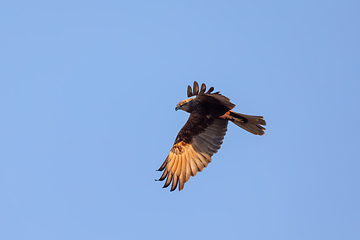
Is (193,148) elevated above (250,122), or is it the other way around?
(250,122)

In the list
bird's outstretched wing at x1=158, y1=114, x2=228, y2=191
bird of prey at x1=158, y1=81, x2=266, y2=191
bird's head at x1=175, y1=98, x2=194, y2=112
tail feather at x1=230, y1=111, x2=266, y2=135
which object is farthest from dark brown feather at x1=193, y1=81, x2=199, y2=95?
bird's outstretched wing at x1=158, y1=114, x2=228, y2=191

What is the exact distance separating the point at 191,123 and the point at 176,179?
164 cm

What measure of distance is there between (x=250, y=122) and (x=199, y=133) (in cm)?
160

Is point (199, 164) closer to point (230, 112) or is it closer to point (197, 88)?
point (230, 112)

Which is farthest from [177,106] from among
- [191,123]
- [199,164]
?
[199,164]

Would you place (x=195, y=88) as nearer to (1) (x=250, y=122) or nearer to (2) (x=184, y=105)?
(2) (x=184, y=105)

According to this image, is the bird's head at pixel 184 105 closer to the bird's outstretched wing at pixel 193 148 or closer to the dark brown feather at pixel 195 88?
the bird's outstretched wing at pixel 193 148

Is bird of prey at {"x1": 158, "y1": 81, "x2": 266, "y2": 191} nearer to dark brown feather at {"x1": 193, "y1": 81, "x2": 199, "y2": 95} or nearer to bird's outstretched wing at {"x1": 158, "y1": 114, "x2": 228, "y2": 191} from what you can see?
bird's outstretched wing at {"x1": 158, "y1": 114, "x2": 228, "y2": 191}

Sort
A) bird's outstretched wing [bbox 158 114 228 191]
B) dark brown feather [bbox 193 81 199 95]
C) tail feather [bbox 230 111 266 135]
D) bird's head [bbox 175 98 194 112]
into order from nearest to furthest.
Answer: dark brown feather [bbox 193 81 199 95], tail feather [bbox 230 111 266 135], bird's head [bbox 175 98 194 112], bird's outstretched wing [bbox 158 114 228 191]

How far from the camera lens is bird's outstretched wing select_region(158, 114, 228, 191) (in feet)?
52.5

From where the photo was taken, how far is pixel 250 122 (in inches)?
618

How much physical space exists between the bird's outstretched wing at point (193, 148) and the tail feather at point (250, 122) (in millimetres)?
530

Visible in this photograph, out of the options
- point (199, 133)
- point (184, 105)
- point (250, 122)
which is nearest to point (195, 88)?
point (184, 105)

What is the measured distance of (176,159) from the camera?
16.3 m
